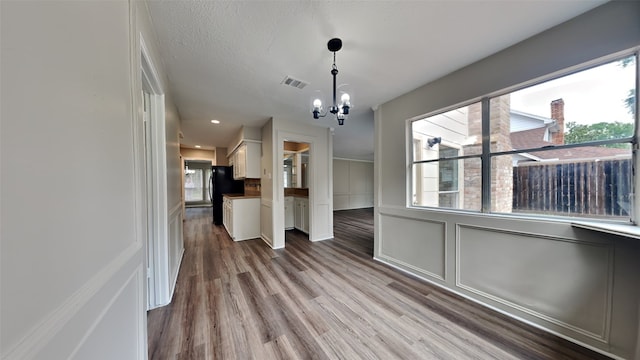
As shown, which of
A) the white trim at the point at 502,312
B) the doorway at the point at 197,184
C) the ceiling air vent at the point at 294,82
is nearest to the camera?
the white trim at the point at 502,312

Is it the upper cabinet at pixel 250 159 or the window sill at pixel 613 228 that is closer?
the window sill at pixel 613 228

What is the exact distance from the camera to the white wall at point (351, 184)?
827 centimetres

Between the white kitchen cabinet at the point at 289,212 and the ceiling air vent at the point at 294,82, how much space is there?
3220 millimetres

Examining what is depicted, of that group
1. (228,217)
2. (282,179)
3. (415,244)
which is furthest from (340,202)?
(415,244)

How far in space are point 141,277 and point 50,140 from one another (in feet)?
3.20

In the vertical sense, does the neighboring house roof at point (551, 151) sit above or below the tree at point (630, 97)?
below

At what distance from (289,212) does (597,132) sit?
16.2ft

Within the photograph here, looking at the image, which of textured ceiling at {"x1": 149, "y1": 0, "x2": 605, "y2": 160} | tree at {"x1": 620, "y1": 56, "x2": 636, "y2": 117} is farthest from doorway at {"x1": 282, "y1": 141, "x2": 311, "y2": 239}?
tree at {"x1": 620, "y1": 56, "x2": 636, "y2": 117}

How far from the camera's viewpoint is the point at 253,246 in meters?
3.78

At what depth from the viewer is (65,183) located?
0.58 metres

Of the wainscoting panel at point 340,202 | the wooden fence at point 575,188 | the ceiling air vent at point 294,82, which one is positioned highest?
the ceiling air vent at point 294,82

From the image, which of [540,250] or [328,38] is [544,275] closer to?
[540,250]

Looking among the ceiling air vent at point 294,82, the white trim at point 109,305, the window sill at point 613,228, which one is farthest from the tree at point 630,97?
the white trim at point 109,305

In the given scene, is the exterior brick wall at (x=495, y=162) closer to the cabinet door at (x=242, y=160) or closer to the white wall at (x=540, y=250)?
the white wall at (x=540, y=250)
